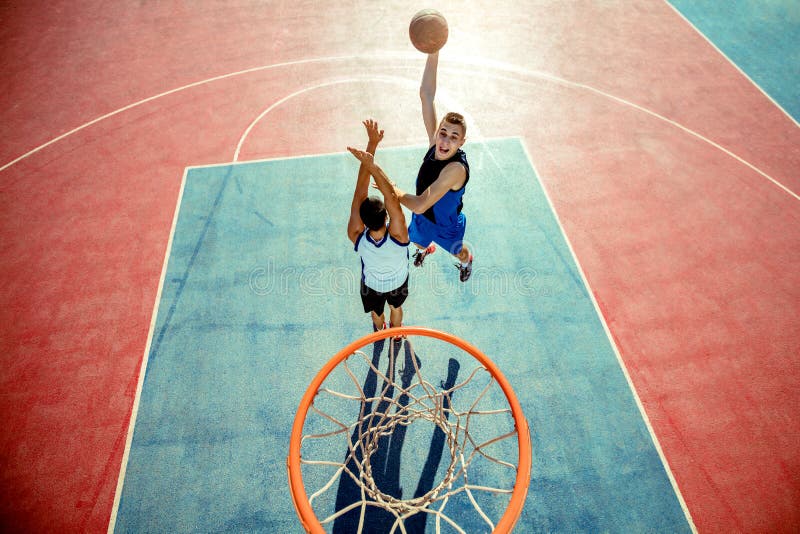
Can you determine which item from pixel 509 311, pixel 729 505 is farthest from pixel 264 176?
pixel 729 505

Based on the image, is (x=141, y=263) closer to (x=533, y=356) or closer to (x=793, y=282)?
(x=533, y=356)

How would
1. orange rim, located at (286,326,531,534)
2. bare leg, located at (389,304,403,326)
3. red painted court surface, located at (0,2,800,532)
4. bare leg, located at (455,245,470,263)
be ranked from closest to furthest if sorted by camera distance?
orange rim, located at (286,326,531,534)
red painted court surface, located at (0,2,800,532)
bare leg, located at (389,304,403,326)
bare leg, located at (455,245,470,263)

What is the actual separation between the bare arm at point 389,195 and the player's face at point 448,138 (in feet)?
2.31

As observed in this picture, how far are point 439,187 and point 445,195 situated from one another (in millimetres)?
467

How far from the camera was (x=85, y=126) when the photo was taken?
7.49 m

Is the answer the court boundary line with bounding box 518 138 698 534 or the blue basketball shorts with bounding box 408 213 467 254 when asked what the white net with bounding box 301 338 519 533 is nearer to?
the blue basketball shorts with bounding box 408 213 467 254

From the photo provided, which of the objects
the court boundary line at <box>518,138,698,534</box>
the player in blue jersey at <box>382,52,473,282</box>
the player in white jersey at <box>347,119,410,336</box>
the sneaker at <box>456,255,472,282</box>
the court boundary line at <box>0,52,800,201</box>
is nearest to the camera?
the player in white jersey at <box>347,119,410,336</box>

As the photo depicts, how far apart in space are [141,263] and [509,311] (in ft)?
15.8

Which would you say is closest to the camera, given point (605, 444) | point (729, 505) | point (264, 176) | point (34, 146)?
point (729, 505)

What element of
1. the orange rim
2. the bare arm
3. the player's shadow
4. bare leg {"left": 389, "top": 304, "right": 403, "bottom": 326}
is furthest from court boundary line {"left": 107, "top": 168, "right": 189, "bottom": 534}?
the bare arm

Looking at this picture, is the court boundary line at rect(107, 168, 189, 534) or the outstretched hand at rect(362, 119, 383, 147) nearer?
the outstretched hand at rect(362, 119, 383, 147)

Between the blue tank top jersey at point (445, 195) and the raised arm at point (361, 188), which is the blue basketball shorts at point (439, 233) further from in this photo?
the raised arm at point (361, 188)

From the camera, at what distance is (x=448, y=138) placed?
12.2ft

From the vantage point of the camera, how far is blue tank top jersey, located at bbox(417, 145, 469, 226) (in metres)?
3.97
